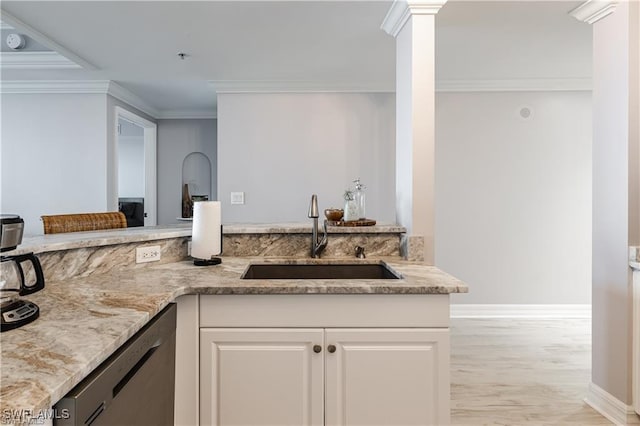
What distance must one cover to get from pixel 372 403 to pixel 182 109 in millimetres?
4757

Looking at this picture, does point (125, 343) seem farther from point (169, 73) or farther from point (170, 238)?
point (169, 73)

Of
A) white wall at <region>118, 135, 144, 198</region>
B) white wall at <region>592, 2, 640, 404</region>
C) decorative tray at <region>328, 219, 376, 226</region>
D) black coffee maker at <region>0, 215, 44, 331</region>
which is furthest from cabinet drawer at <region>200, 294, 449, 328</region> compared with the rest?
white wall at <region>118, 135, 144, 198</region>

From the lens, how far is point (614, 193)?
6.56 feet

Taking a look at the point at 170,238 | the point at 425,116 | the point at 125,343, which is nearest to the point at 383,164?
the point at 425,116

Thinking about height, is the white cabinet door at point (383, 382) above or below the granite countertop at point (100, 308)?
below

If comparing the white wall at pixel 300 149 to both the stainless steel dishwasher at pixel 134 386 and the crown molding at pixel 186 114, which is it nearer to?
the crown molding at pixel 186 114

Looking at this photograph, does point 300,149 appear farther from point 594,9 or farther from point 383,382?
point 383,382

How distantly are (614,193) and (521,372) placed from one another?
1.34m

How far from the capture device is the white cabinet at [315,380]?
1372 mm

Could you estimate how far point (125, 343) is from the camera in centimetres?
97

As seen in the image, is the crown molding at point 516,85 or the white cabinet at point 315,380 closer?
the white cabinet at point 315,380

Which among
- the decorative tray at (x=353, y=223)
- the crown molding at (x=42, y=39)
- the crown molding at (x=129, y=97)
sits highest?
the crown molding at (x=129, y=97)

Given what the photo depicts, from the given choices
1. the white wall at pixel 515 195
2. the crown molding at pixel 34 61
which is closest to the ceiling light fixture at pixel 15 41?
the crown molding at pixel 34 61

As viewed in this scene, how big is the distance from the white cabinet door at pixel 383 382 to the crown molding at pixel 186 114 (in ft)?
15.0
